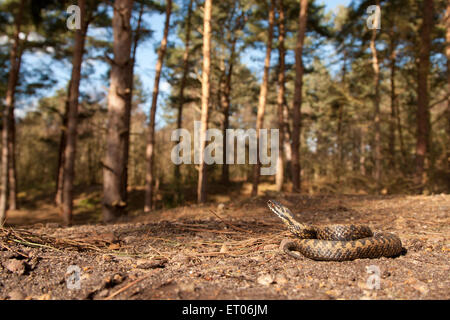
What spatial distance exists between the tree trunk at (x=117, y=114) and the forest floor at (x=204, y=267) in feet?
8.32

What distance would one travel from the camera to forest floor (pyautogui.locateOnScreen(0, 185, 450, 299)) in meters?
1.86

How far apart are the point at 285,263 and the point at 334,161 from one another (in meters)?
11.4

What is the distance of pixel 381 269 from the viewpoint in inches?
91.9

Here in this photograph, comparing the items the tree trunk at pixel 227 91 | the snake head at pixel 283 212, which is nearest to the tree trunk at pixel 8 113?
the tree trunk at pixel 227 91

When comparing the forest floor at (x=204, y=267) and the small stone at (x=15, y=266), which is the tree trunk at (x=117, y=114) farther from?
the small stone at (x=15, y=266)

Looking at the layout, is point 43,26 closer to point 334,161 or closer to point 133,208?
point 133,208

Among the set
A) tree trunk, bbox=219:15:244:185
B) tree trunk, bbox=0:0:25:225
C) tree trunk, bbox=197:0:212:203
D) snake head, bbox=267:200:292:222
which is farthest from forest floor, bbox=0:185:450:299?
tree trunk, bbox=219:15:244:185

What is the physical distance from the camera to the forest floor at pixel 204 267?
1856 millimetres

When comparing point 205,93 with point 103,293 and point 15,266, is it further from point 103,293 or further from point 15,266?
point 103,293

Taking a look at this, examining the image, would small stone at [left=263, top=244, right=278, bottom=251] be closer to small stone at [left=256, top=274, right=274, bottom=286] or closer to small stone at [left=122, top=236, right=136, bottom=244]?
small stone at [left=256, top=274, right=274, bottom=286]

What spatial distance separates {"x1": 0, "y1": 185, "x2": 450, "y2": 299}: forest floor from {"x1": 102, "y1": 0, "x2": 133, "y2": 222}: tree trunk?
99.8 inches
